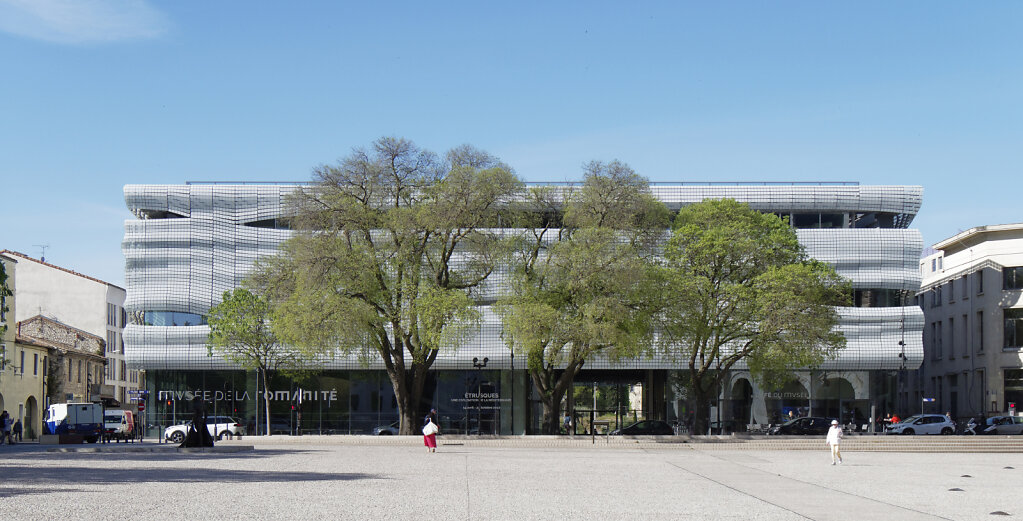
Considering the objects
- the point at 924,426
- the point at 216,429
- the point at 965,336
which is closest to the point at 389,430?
the point at 216,429

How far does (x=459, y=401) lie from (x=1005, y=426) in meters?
33.9

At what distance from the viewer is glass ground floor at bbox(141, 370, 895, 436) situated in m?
70.1

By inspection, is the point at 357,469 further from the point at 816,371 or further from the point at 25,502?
the point at 816,371

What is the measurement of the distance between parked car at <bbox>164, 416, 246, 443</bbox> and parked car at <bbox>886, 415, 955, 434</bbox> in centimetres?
3964

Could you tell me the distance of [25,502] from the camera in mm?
17547

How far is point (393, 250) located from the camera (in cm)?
5278

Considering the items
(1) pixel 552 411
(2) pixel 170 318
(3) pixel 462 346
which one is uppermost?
(2) pixel 170 318

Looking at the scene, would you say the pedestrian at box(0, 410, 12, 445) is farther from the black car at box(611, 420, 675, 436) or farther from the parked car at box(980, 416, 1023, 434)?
the parked car at box(980, 416, 1023, 434)

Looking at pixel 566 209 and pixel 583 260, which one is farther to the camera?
pixel 566 209

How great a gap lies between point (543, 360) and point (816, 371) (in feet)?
77.8

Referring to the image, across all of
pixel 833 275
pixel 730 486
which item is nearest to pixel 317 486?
pixel 730 486

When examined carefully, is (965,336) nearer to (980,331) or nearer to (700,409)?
(980,331)

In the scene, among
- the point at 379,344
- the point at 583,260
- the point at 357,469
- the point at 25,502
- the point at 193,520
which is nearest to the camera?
the point at 193,520

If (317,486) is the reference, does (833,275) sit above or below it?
above
